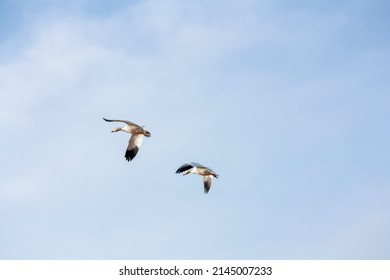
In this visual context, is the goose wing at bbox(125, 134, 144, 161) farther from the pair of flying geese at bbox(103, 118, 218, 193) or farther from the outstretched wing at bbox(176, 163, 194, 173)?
the outstretched wing at bbox(176, 163, 194, 173)

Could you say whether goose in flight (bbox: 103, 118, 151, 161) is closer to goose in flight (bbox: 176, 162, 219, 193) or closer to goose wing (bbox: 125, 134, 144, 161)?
goose wing (bbox: 125, 134, 144, 161)

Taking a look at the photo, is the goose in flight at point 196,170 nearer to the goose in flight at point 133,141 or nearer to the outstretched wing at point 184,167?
the outstretched wing at point 184,167

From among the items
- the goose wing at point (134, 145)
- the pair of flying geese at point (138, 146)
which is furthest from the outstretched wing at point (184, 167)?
the goose wing at point (134, 145)

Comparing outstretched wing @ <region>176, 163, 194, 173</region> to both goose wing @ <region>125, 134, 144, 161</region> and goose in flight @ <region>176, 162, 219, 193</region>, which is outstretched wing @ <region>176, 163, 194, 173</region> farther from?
goose wing @ <region>125, 134, 144, 161</region>

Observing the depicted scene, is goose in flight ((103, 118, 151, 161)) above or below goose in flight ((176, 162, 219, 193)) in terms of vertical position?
above

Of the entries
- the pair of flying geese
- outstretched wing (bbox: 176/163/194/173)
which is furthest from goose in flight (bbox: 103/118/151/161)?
outstretched wing (bbox: 176/163/194/173)

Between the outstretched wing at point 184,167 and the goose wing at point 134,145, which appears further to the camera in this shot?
the goose wing at point 134,145

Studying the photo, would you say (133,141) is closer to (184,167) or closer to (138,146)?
(138,146)

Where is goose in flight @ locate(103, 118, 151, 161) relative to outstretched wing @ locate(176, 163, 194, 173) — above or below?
above

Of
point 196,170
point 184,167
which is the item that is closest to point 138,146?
point 184,167

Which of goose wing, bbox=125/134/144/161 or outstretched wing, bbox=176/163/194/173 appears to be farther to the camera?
goose wing, bbox=125/134/144/161

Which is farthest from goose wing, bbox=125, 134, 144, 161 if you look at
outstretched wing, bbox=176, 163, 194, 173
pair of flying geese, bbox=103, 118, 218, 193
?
outstretched wing, bbox=176, 163, 194, 173
